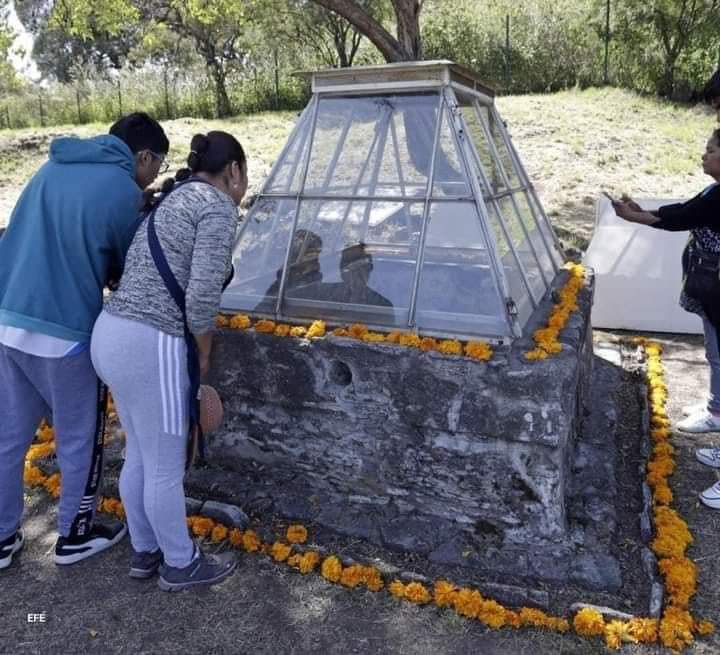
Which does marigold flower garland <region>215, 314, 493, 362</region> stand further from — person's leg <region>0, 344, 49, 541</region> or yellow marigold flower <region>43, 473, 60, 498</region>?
yellow marigold flower <region>43, 473, 60, 498</region>

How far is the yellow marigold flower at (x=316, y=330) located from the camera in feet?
11.8

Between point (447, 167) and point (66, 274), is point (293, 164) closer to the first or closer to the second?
point (447, 167)

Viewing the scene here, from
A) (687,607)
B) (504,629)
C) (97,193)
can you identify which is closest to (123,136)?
(97,193)

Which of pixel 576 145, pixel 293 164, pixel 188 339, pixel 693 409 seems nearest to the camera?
pixel 188 339

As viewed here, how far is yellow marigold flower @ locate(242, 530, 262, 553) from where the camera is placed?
340 cm

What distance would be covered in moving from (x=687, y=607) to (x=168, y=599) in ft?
7.50

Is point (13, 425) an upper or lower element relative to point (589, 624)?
upper

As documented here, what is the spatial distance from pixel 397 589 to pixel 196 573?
911mm

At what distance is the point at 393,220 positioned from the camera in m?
4.01

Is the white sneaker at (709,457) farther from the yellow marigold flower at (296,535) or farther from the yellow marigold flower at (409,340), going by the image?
the yellow marigold flower at (296,535)

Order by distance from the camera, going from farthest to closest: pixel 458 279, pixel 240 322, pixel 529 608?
pixel 240 322
pixel 458 279
pixel 529 608

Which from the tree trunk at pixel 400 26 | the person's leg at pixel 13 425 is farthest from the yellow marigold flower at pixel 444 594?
the tree trunk at pixel 400 26

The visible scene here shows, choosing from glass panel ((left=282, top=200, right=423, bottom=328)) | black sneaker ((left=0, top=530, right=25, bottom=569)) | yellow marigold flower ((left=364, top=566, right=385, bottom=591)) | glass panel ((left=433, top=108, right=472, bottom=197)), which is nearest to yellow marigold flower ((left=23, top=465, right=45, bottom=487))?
black sneaker ((left=0, top=530, right=25, bottom=569))

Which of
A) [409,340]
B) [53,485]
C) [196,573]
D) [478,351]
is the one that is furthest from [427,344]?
[53,485]
